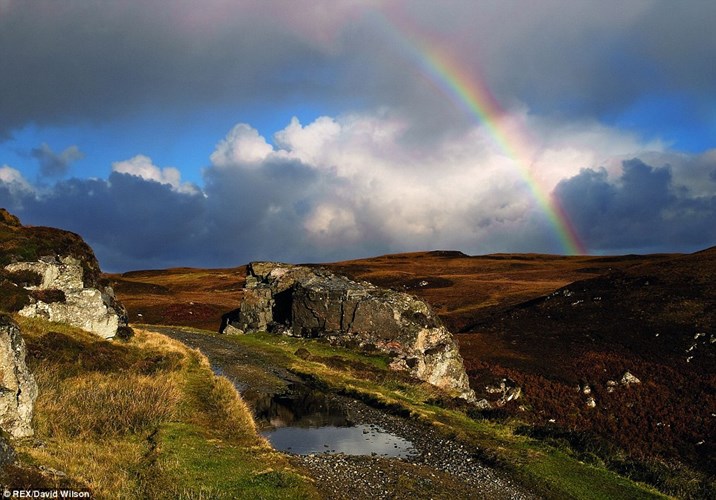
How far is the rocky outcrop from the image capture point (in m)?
47.3

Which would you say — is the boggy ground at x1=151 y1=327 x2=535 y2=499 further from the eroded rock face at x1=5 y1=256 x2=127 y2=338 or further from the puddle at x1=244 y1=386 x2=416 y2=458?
the eroded rock face at x1=5 y1=256 x2=127 y2=338

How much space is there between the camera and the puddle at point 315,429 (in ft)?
73.8

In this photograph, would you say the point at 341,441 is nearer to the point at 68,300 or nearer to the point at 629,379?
the point at 68,300

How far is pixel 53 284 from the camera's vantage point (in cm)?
3666

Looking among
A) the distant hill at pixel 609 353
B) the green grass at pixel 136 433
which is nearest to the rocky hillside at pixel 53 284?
the green grass at pixel 136 433

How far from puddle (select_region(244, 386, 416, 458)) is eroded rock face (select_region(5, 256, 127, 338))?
13.3 m

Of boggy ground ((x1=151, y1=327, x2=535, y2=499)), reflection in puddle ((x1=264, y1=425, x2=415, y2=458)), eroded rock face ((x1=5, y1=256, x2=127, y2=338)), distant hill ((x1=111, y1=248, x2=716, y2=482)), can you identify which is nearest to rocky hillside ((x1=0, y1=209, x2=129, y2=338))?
eroded rock face ((x1=5, y1=256, x2=127, y2=338))

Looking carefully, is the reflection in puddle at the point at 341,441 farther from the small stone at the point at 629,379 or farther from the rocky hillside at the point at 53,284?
the small stone at the point at 629,379

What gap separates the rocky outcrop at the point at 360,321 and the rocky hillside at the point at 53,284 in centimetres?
1877

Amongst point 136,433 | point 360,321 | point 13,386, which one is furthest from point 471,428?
point 360,321

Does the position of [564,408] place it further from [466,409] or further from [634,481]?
[634,481]

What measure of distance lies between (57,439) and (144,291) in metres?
99.1

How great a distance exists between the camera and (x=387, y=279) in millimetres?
139875

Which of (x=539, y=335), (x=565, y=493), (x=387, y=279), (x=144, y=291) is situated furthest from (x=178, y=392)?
(x=387, y=279)
